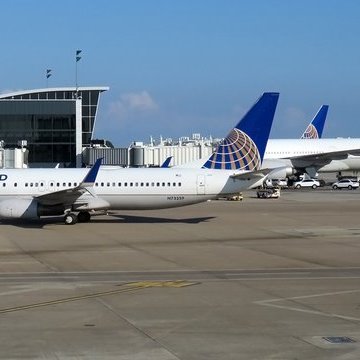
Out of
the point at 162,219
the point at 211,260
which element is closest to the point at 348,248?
the point at 211,260

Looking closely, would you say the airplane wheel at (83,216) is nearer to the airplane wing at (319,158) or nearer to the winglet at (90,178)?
the winglet at (90,178)

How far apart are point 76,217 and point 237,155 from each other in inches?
390

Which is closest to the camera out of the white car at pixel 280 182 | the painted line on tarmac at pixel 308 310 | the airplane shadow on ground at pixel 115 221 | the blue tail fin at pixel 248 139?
the painted line on tarmac at pixel 308 310

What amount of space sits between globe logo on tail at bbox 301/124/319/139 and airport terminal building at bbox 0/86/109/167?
39.8 metres

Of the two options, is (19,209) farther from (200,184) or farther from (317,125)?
(317,125)

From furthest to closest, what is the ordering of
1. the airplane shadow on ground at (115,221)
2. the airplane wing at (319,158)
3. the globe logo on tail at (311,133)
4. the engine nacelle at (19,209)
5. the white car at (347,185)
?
the globe logo on tail at (311,133), the white car at (347,185), the airplane wing at (319,158), the airplane shadow on ground at (115,221), the engine nacelle at (19,209)

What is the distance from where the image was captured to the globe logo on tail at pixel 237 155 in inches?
1585

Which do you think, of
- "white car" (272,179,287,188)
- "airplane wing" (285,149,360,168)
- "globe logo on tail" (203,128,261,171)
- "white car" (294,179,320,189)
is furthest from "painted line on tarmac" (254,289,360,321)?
"white car" (294,179,320,189)

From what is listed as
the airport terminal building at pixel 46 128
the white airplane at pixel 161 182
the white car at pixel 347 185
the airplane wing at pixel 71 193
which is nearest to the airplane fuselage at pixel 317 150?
the white car at pixel 347 185

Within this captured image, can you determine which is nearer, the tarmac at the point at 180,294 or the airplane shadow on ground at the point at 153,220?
the tarmac at the point at 180,294

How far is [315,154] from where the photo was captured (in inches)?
3588

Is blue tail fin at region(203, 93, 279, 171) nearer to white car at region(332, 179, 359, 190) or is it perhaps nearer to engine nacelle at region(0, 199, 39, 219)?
engine nacelle at region(0, 199, 39, 219)

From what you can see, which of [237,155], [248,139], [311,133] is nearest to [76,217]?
[237,155]

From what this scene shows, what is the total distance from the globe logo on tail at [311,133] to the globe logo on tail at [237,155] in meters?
75.8
